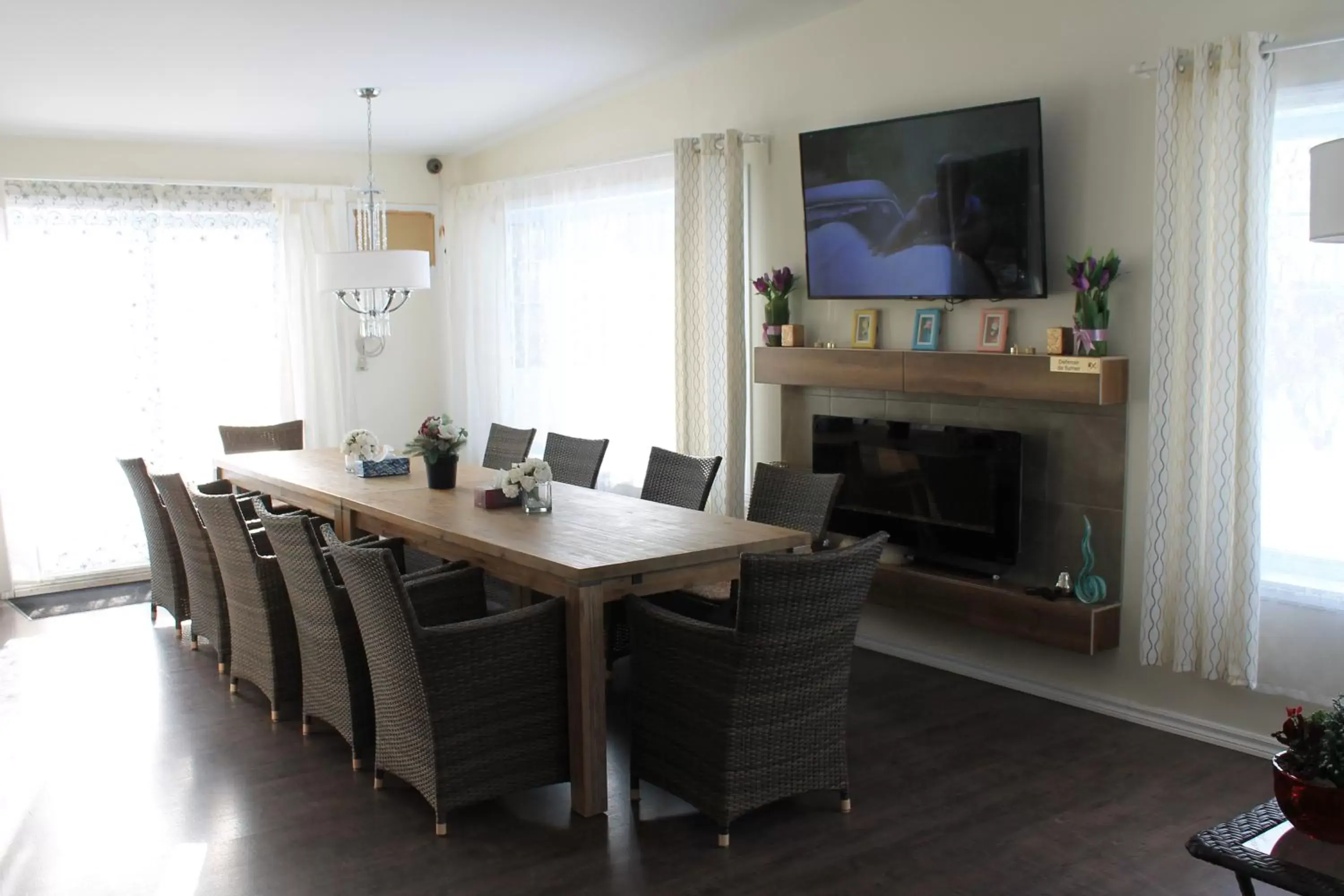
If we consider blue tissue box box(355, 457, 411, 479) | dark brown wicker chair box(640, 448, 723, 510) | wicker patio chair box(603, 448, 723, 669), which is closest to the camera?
wicker patio chair box(603, 448, 723, 669)

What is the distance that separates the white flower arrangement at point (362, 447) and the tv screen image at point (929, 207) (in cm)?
211

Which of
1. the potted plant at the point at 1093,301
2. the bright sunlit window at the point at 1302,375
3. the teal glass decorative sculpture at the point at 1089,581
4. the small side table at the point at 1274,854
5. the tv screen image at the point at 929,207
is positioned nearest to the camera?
the small side table at the point at 1274,854

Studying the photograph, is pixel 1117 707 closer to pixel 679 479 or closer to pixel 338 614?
pixel 679 479

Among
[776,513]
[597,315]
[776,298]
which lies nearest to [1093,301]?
[776,513]

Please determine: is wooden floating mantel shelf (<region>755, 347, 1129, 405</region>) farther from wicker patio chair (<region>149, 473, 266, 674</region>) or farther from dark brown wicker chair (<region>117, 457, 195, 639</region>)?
dark brown wicker chair (<region>117, 457, 195, 639</region>)

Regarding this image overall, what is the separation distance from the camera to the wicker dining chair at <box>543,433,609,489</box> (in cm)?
553

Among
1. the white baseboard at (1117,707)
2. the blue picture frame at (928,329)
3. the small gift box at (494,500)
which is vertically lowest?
the white baseboard at (1117,707)

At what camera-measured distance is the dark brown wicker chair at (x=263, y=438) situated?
21.9ft

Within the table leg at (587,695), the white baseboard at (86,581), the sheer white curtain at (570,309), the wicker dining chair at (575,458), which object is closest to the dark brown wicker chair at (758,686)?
the table leg at (587,695)

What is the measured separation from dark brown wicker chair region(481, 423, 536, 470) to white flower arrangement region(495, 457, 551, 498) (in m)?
1.54

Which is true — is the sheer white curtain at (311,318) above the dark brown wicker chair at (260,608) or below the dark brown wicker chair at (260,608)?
above

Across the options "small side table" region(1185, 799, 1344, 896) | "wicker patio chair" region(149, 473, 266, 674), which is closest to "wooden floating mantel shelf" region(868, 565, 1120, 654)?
"small side table" region(1185, 799, 1344, 896)

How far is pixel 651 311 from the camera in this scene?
6.36m

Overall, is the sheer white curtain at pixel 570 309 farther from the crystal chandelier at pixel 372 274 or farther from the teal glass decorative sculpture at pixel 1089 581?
the teal glass decorative sculpture at pixel 1089 581
